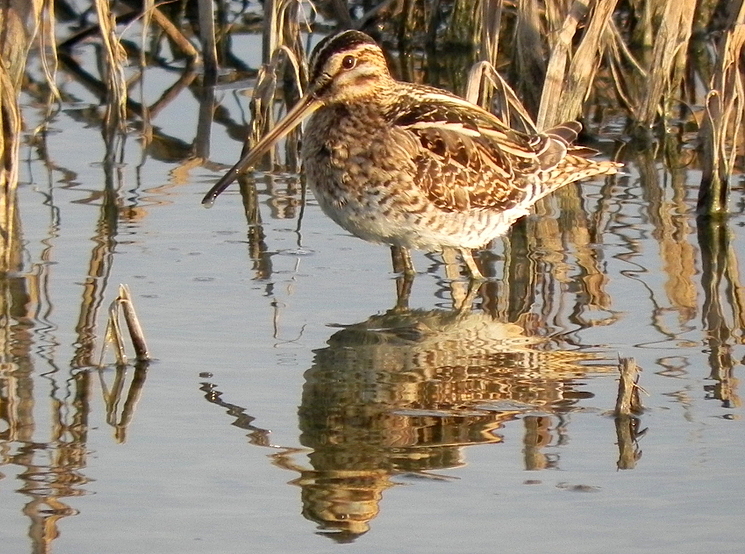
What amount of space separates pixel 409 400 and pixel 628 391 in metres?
0.83

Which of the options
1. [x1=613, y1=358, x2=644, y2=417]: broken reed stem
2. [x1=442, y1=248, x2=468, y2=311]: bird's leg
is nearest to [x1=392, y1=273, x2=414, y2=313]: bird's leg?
[x1=442, y1=248, x2=468, y2=311]: bird's leg

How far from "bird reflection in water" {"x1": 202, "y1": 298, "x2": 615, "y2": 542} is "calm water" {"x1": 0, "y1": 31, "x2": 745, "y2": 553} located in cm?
1

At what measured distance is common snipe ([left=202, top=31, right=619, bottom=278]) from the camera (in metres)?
6.70

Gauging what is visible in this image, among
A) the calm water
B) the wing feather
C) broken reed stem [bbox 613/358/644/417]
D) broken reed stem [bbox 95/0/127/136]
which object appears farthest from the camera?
broken reed stem [bbox 95/0/127/136]

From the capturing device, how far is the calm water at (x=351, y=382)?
440 centimetres

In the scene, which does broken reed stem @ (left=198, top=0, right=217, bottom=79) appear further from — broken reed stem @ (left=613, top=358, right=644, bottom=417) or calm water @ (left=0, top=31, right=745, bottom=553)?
broken reed stem @ (left=613, top=358, right=644, bottom=417)

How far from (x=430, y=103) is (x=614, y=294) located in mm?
1269

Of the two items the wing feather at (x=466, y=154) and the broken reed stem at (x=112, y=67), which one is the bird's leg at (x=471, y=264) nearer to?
the wing feather at (x=466, y=154)

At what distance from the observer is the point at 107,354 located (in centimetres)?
587

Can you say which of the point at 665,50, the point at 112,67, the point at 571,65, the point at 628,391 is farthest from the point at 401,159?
the point at 665,50

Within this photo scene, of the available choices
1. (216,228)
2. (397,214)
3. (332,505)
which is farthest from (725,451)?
(216,228)

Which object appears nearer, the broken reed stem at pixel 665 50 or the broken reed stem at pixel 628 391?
the broken reed stem at pixel 628 391

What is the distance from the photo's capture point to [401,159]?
22.2 ft

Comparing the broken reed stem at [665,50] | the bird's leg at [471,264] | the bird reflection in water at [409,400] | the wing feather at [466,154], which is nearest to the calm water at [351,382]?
the bird reflection in water at [409,400]
